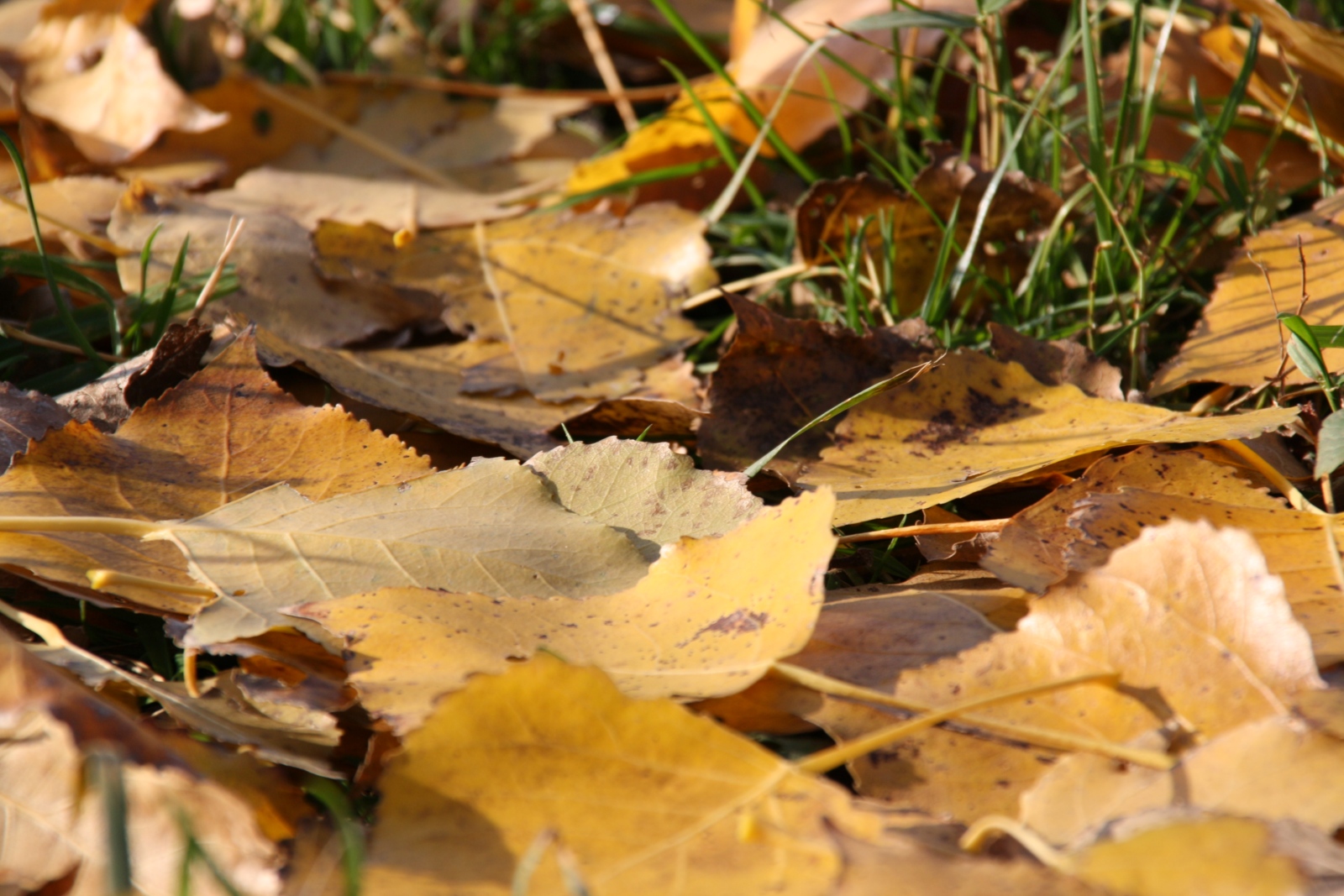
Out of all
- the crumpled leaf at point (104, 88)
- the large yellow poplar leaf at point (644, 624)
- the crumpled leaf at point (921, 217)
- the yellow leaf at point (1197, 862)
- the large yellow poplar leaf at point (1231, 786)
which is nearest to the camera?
the yellow leaf at point (1197, 862)

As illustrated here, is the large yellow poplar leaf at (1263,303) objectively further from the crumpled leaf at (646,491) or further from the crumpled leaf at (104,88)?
the crumpled leaf at (104,88)

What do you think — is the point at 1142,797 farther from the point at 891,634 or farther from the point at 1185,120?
the point at 1185,120

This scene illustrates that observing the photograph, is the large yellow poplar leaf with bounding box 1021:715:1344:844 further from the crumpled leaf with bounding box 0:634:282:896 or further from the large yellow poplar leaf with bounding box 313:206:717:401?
the large yellow poplar leaf with bounding box 313:206:717:401

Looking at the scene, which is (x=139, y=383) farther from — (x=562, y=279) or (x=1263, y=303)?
(x=1263, y=303)

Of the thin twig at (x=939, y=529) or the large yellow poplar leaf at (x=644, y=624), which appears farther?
the thin twig at (x=939, y=529)

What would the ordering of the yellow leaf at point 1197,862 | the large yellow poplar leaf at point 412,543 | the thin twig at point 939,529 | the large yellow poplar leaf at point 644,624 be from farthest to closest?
the thin twig at point 939,529 < the large yellow poplar leaf at point 412,543 < the large yellow poplar leaf at point 644,624 < the yellow leaf at point 1197,862

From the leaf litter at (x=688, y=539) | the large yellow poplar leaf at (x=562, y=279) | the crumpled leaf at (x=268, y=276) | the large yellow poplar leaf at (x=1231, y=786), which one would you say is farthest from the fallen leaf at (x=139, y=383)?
the large yellow poplar leaf at (x=1231, y=786)

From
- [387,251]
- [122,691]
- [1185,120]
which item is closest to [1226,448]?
[1185,120]

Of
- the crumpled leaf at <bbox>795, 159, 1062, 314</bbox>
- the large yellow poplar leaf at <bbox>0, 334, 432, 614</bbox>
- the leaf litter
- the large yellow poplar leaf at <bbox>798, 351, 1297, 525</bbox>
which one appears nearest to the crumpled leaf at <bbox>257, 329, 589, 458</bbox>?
the leaf litter
